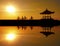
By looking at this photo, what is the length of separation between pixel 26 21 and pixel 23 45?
12.3 meters

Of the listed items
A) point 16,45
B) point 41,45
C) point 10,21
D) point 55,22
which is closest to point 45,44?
point 41,45

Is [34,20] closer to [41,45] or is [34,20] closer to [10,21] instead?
[10,21]

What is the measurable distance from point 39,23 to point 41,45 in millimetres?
12174

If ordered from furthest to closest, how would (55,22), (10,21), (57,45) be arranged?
(10,21) < (55,22) < (57,45)

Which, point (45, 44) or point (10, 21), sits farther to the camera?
point (10, 21)

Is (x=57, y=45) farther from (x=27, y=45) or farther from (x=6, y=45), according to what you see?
(x=6, y=45)

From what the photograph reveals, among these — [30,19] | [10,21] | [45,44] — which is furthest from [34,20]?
[45,44]

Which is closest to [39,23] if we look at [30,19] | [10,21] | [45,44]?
[30,19]

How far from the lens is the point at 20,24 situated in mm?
21641

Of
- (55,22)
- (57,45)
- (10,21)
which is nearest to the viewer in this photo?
(57,45)

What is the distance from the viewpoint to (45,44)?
9617mm

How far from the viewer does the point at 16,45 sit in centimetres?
945

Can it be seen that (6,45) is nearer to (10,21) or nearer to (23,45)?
(23,45)

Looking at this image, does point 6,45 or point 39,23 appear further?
point 39,23
